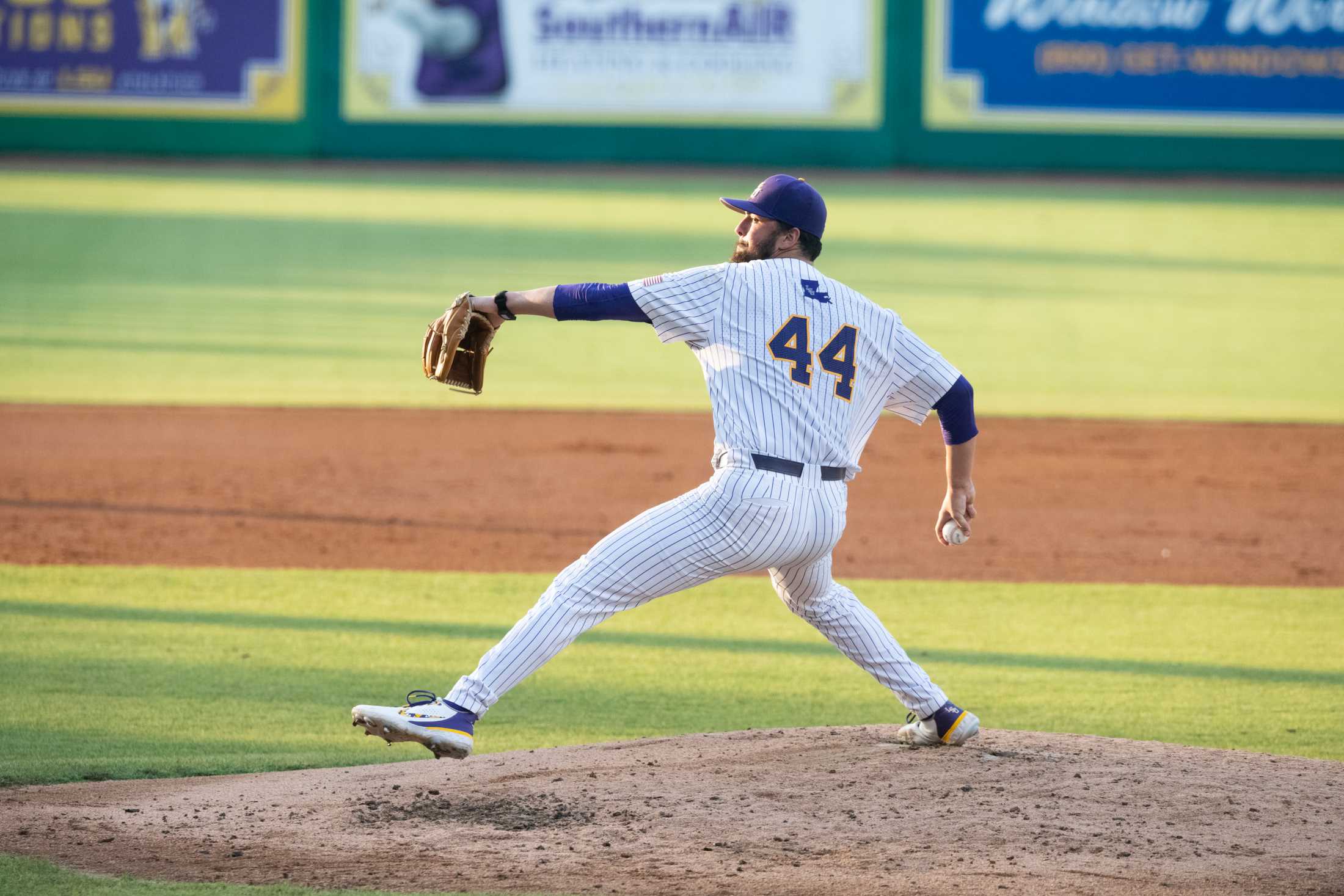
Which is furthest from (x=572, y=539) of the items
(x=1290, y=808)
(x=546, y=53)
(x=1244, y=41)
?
(x=1244, y=41)

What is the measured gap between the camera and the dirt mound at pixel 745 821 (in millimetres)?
3998

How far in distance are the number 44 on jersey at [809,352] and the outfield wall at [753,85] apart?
20012mm

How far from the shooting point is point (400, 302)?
15.6m

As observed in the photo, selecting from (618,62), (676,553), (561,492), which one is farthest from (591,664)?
(618,62)

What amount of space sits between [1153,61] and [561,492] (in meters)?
16.8

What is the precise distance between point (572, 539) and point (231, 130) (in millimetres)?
17449

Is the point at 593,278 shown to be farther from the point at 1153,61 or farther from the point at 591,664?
the point at 1153,61

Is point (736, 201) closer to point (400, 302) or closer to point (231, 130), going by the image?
point (400, 302)

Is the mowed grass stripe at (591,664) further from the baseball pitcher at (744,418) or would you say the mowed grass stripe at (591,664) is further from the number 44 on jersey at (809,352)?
the number 44 on jersey at (809,352)

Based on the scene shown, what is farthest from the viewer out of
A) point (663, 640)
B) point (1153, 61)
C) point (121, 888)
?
point (1153, 61)

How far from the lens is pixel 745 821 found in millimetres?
4418

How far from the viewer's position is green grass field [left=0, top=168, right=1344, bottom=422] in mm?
12781

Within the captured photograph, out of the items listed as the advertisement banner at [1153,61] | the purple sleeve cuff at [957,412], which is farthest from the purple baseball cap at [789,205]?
the advertisement banner at [1153,61]

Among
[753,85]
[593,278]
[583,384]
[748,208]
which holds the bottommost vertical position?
[583,384]
